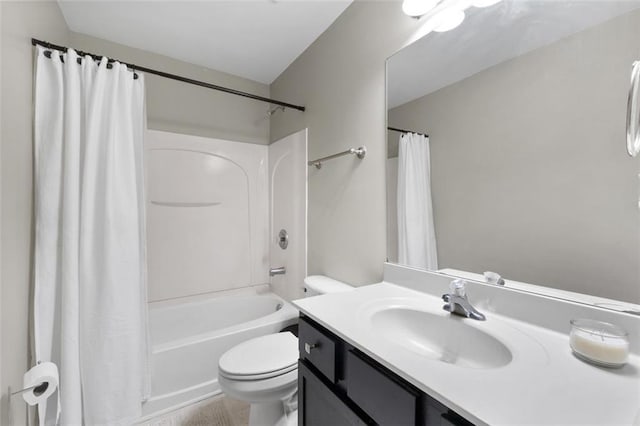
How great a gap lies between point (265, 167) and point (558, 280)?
2.25 meters

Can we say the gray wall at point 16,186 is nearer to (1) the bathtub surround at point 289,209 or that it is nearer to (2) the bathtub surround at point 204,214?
(2) the bathtub surround at point 204,214

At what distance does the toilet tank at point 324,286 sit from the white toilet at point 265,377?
15mm

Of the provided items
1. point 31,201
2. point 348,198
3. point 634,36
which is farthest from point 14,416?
point 634,36

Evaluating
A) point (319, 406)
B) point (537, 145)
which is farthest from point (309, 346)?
point (537, 145)

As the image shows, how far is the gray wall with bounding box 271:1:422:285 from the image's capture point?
1325 mm

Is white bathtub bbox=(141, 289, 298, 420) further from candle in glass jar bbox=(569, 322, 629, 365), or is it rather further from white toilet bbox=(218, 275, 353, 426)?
candle in glass jar bbox=(569, 322, 629, 365)

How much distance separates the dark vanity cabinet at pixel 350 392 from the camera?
0.54 m

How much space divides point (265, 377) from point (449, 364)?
92cm

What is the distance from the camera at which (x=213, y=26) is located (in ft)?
5.59

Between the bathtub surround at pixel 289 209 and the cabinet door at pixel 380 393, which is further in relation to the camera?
the bathtub surround at pixel 289 209

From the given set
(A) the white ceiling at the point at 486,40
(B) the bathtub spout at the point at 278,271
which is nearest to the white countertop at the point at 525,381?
(A) the white ceiling at the point at 486,40

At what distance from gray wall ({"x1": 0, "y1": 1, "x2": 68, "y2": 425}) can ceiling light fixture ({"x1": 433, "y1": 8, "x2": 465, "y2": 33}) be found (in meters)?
1.65

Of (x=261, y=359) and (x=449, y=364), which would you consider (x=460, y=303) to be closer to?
(x=449, y=364)

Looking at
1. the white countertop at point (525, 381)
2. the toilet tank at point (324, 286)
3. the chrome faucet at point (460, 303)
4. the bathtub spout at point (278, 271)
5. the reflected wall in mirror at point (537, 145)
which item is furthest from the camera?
the bathtub spout at point (278, 271)
